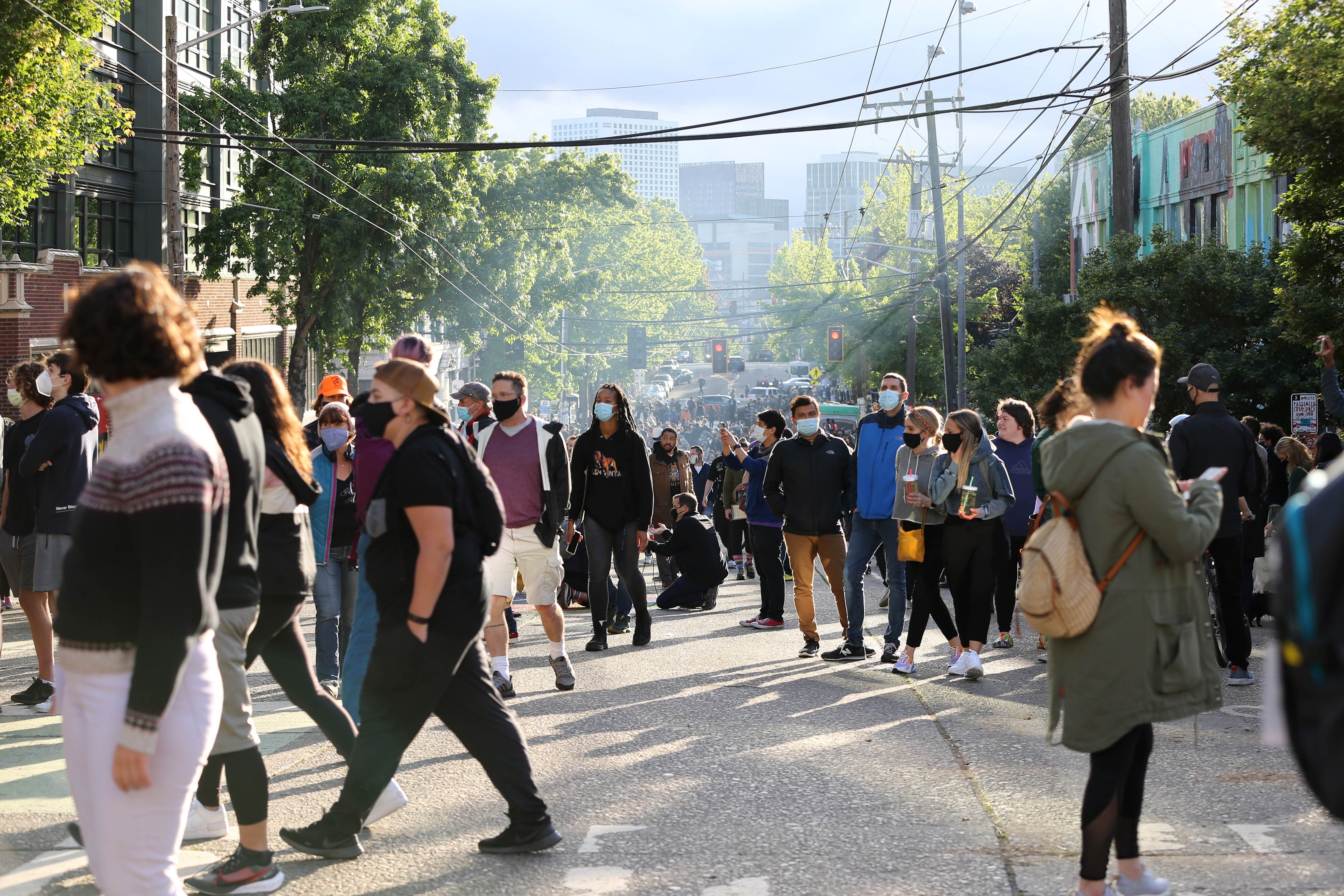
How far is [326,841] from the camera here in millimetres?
4996

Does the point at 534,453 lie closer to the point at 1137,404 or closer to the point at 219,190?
the point at 1137,404

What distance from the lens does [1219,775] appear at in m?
6.16

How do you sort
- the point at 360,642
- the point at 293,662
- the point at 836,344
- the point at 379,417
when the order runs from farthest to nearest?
the point at 836,344 < the point at 360,642 < the point at 293,662 < the point at 379,417

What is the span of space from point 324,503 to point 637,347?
51.2 m

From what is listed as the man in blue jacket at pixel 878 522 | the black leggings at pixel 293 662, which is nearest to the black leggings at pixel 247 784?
the black leggings at pixel 293 662

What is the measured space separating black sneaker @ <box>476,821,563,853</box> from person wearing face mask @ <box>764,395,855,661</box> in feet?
16.6

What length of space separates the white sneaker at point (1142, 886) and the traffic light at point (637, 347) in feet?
170

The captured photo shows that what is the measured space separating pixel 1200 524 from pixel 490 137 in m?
35.0

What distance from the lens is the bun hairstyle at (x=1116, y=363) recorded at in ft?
13.7

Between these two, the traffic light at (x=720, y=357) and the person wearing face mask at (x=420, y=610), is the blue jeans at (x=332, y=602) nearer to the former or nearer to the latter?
the person wearing face mask at (x=420, y=610)

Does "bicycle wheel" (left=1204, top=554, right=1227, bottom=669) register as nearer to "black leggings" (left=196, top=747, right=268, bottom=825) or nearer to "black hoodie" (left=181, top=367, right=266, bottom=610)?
"black leggings" (left=196, top=747, right=268, bottom=825)

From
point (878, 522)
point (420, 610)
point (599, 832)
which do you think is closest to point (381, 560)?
point (420, 610)

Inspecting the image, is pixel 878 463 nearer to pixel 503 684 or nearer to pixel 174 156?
pixel 503 684

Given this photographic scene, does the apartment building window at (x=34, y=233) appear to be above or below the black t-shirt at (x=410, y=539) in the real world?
above
